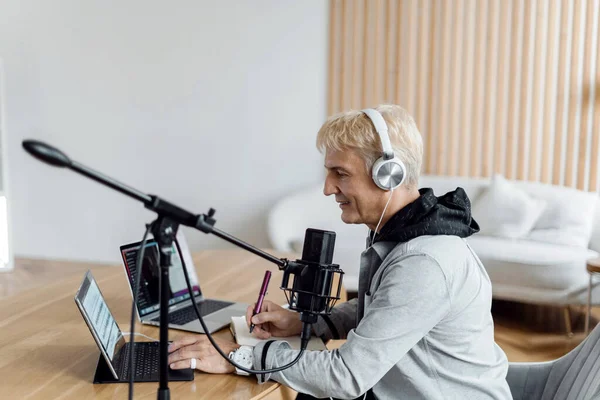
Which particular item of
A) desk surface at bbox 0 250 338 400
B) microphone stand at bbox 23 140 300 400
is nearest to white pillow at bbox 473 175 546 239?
desk surface at bbox 0 250 338 400

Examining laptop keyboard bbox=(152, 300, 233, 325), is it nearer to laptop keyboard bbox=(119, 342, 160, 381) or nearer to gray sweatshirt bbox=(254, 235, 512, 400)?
laptop keyboard bbox=(119, 342, 160, 381)

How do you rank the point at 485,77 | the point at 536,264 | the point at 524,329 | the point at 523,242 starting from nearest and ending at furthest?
the point at 536,264 → the point at 524,329 → the point at 523,242 → the point at 485,77

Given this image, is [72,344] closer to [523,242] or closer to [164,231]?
[164,231]

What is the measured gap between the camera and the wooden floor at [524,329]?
11.1 ft

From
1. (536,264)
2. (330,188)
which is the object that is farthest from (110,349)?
(536,264)

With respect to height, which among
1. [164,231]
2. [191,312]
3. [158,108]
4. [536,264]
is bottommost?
[536,264]

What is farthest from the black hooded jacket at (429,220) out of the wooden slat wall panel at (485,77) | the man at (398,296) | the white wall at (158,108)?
the white wall at (158,108)

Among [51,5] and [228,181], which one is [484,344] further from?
[51,5]

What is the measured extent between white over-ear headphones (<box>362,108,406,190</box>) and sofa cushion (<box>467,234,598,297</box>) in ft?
7.95

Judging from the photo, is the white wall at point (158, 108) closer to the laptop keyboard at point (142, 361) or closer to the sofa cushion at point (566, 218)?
the sofa cushion at point (566, 218)

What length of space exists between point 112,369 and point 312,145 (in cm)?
365

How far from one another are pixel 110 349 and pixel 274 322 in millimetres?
398

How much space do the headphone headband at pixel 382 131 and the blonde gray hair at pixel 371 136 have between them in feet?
0.06

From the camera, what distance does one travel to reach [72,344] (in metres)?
1.59
